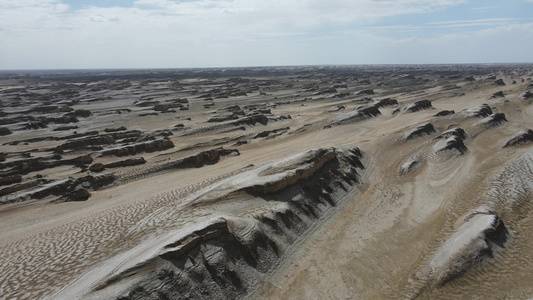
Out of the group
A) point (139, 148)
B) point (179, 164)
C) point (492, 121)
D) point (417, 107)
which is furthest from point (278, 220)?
point (417, 107)

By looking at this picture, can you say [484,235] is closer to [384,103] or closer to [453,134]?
[453,134]

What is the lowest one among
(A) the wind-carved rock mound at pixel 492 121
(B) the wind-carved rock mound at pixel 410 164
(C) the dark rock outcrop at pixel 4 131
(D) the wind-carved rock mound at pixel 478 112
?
(B) the wind-carved rock mound at pixel 410 164

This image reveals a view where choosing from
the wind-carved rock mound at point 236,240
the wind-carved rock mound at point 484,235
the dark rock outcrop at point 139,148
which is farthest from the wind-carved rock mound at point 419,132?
the dark rock outcrop at point 139,148

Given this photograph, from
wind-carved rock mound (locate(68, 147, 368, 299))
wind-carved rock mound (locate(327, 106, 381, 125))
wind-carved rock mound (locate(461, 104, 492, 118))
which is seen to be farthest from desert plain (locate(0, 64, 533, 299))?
wind-carved rock mound (locate(327, 106, 381, 125))

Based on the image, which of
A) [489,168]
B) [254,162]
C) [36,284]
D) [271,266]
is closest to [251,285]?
[271,266]

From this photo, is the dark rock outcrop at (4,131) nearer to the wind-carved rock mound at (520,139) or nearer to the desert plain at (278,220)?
the desert plain at (278,220)

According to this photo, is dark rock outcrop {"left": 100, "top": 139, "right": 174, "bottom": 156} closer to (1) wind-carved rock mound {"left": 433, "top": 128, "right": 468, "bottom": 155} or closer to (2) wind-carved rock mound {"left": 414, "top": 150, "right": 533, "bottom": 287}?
(1) wind-carved rock mound {"left": 433, "top": 128, "right": 468, "bottom": 155}
